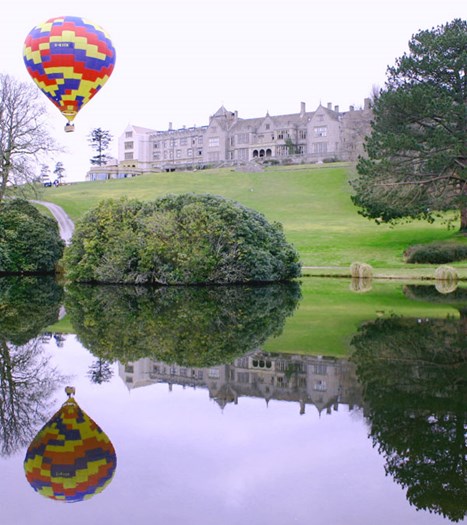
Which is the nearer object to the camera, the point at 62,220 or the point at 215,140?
the point at 62,220

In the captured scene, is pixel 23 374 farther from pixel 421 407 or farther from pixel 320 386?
pixel 421 407

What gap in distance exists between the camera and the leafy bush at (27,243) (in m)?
39.8

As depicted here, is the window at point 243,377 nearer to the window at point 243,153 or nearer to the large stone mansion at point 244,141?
the large stone mansion at point 244,141

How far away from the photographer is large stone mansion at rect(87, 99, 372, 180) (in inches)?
4060

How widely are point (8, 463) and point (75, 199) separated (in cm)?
6794

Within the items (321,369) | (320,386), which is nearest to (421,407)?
(320,386)

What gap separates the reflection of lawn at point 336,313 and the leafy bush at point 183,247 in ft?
10.3

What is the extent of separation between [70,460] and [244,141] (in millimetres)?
118562

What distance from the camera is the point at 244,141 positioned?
401 ft

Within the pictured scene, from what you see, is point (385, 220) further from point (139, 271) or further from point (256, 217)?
point (139, 271)

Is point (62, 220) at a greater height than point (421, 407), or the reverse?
point (62, 220)

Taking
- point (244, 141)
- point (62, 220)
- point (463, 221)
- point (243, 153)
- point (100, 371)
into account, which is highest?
point (244, 141)

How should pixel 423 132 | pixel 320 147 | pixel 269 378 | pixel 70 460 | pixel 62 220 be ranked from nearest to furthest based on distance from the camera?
pixel 70 460
pixel 269 378
pixel 423 132
pixel 62 220
pixel 320 147

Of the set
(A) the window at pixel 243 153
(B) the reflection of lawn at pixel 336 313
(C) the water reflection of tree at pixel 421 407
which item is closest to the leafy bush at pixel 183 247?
(B) the reflection of lawn at pixel 336 313
